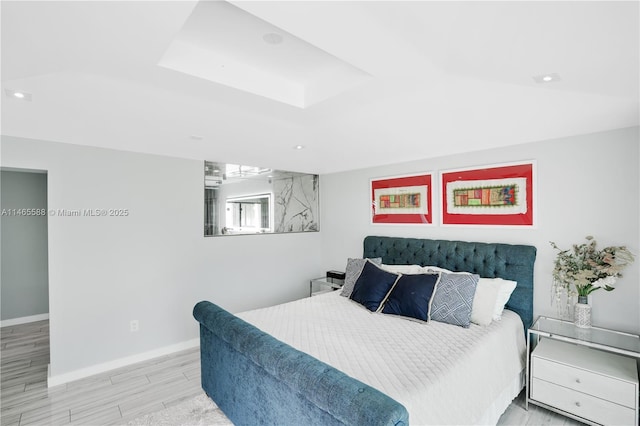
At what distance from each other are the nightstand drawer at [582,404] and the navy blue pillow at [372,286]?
1.31 metres

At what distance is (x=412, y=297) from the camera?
270 centimetres

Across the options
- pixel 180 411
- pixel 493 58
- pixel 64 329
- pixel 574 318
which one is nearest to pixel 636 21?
pixel 493 58

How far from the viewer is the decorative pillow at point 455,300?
254 centimetres

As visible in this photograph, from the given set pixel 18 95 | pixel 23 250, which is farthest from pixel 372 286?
pixel 23 250

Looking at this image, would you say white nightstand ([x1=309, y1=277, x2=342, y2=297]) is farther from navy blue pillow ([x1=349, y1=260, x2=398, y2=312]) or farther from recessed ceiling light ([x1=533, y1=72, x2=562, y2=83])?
recessed ceiling light ([x1=533, y1=72, x2=562, y2=83])

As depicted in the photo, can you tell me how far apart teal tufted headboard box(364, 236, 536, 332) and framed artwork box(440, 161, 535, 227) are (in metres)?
0.26

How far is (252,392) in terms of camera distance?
77.6 inches

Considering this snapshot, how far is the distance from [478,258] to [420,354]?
1.47 meters

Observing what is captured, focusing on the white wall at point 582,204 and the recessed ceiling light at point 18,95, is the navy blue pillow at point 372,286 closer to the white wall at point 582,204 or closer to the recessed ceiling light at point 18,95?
the white wall at point 582,204

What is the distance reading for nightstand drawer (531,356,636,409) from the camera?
2051 mm

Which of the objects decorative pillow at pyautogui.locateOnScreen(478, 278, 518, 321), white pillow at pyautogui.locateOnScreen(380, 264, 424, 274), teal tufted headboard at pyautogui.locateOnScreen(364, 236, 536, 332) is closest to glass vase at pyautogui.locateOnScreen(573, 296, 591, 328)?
teal tufted headboard at pyautogui.locateOnScreen(364, 236, 536, 332)

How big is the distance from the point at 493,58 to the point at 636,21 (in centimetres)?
58

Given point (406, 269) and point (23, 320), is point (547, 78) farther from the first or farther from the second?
point (23, 320)

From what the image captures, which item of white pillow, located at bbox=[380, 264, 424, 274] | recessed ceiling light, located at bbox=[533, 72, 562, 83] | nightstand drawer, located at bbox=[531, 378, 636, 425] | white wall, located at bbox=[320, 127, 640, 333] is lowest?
nightstand drawer, located at bbox=[531, 378, 636, 425]
